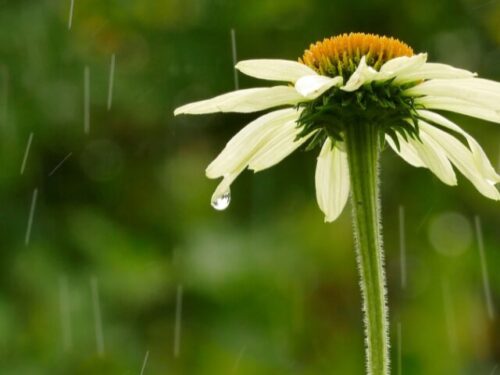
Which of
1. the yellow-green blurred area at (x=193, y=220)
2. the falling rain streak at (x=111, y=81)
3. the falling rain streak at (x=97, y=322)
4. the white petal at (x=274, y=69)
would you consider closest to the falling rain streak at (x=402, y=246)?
the yellow-green blurred area at (x=193, y=220)

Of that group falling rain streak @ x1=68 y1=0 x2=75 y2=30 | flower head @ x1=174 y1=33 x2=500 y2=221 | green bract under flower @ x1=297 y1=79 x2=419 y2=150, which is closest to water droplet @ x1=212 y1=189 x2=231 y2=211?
flower head @ x1=174 y1=33 x2=500 y2=221

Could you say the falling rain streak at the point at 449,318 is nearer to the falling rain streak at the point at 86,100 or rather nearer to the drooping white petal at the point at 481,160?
the falling rain streak at the point at 86,100

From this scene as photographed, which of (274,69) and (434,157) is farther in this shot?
(434,157)

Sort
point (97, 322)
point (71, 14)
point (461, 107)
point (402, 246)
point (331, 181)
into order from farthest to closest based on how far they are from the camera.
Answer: point (71, 14) < point (402, 246) < point (97, 322) < point (331, 181) < point (461, 107)

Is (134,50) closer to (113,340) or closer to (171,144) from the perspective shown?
(171,144)

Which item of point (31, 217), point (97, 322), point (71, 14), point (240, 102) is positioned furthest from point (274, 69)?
point (71, 14)

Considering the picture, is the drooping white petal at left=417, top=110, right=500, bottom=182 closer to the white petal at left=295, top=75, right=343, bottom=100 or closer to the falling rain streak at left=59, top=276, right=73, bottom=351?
the white petal at left=295, top=75, right=343, bottom=100

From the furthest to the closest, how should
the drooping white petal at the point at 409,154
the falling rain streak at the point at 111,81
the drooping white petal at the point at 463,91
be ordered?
the falling rain streak at the point at 111,81
the drooping white petal at the point at 409,154
the drooping white petal at the point at 463,91

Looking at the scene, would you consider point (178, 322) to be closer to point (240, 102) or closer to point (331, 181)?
point (331, 181)
